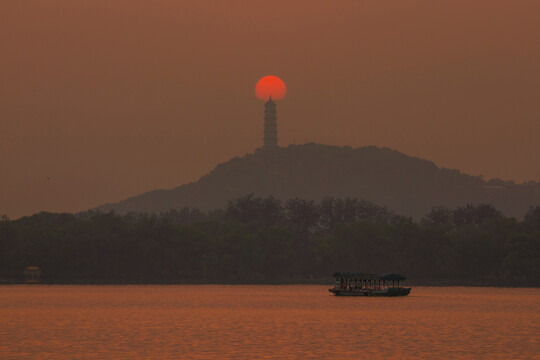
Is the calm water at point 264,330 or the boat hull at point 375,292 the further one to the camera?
the boat hull at point 375,292

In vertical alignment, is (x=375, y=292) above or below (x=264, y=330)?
above

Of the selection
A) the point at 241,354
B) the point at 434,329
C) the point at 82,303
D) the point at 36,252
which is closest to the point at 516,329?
the point at 434,329

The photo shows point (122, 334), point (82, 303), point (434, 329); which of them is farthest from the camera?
point (82, 303)

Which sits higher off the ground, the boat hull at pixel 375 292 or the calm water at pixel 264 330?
the boat hull at pixel 375 292

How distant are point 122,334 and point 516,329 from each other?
3787cm

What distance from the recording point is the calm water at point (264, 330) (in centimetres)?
6612

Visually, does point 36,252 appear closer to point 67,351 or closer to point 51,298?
point 51,298

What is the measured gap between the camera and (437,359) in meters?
62.6

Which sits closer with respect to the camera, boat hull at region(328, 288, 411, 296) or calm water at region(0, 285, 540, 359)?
calm water at region(0, 285, 540, 359)

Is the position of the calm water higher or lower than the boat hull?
lower

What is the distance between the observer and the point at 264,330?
278 feet

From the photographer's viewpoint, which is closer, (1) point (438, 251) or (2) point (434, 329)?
(2) point (434, 329)

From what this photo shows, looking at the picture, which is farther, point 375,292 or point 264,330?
point 375,292

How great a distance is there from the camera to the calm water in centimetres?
6612
